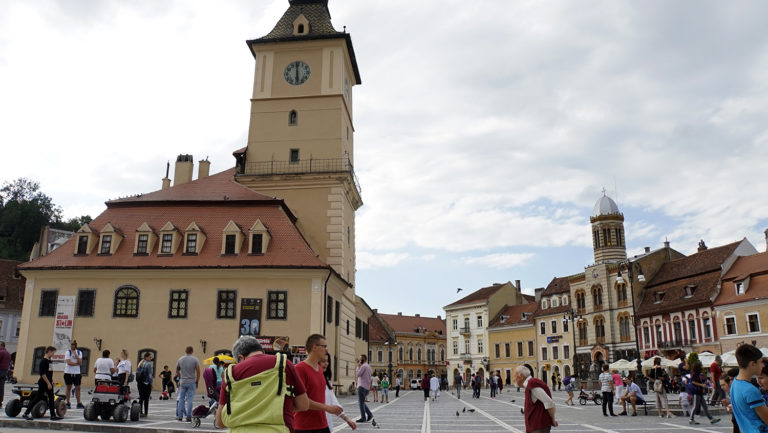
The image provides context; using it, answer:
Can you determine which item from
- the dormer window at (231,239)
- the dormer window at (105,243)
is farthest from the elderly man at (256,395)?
the dormer window at (105,243)

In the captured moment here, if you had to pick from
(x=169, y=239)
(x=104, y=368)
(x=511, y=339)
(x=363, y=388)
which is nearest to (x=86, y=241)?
(x=169, y=239)

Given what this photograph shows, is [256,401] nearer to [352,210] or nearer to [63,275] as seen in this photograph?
[63,275]

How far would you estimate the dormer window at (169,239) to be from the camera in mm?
30609

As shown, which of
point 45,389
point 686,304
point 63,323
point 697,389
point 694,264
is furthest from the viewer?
point 694,264

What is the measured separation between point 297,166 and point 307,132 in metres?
2.33

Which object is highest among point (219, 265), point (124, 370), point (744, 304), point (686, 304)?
point (686, 304)

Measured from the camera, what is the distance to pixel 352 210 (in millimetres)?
39531

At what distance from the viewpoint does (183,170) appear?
131 ft

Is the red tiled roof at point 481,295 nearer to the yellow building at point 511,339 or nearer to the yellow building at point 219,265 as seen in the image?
the yellow building at point 511,339

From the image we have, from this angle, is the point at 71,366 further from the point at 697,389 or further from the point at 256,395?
the point at 697,389

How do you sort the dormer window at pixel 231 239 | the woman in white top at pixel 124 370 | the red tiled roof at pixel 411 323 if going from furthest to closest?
1. the red tiled roof at pixel 411 323
2. the dormer window at pixel 231 239
3. the woman in white top at pixel 124 370

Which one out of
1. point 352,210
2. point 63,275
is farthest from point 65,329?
point 352,210

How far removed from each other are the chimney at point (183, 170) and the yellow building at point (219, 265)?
3.77 meters

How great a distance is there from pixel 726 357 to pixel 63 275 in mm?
34087
